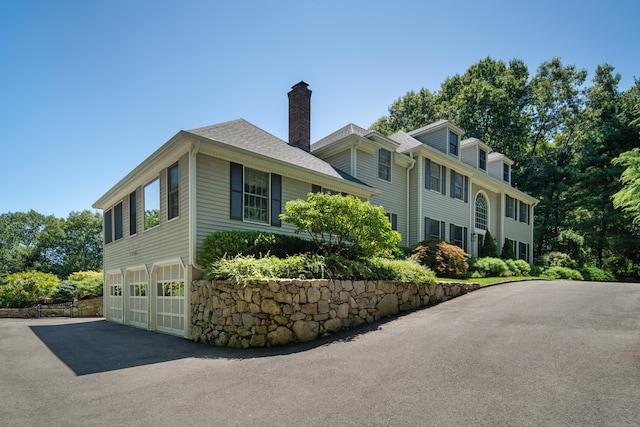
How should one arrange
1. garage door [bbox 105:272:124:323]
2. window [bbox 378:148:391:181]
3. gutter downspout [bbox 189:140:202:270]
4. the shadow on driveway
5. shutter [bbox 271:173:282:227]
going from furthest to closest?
window [bbox 378:148:391:181] < garage door [bbox 105:272:124:323] < shutter [bbox 271:173:282:227] < gutter downspout [bbox 189:140:202:270] < the shadow on driveway

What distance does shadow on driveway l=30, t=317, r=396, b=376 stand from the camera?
7.38 metres

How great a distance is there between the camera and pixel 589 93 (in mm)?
33250

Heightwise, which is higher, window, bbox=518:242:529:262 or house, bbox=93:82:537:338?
house, bbox=93:82:537:338

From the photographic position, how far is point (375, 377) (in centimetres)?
551

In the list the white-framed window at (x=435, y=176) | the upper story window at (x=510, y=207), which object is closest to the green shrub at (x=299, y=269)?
the white-framed window at (x=435, y=176)

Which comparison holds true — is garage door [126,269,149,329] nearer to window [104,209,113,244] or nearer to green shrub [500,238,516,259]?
window [104,209,113,244]

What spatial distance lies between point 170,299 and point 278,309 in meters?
4.80

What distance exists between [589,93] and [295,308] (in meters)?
37.7

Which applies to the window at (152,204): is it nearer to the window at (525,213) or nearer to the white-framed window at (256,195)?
the white-framed window at (256,195)

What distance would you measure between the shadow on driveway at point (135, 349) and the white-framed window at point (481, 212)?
1551cm

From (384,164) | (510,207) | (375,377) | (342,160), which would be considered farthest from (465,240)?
(375,377)

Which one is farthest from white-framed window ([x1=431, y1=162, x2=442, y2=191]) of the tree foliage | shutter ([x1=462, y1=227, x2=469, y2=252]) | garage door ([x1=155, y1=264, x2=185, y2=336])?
the tree foliage

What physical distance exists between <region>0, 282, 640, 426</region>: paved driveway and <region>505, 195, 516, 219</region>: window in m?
17.3

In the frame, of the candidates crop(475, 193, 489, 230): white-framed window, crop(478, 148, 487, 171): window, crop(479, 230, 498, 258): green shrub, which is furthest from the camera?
crop(478, 148, 487, 171): window
